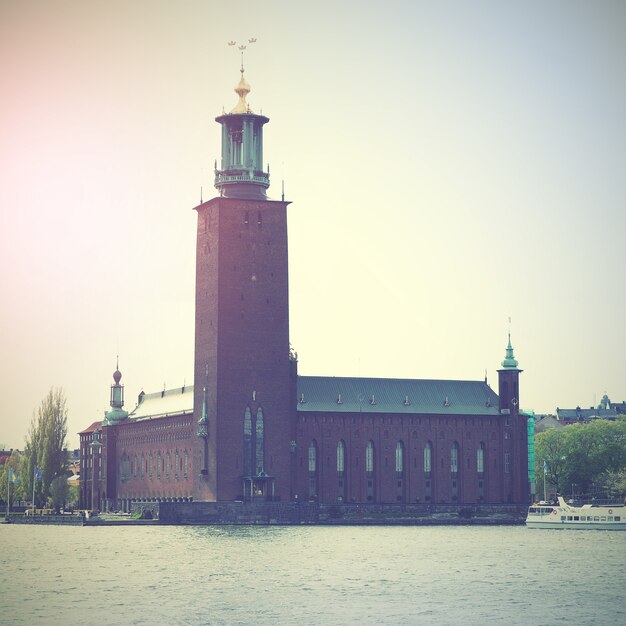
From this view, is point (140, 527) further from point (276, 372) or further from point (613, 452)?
point (613, 452)

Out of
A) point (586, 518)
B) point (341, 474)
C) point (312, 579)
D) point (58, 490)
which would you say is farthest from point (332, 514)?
point (312, 579)

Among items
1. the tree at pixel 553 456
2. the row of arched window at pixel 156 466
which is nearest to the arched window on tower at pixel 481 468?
the tree at pixel 553 456

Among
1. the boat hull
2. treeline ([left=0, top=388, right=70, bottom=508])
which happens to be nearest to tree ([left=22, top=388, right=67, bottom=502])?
treeline ([left=0, top=388, right=70, bottom=508])

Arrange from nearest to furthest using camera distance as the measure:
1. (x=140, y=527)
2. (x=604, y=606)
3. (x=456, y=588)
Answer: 1. (x=604, y=606)
2. (x=456, y=588)
3. (x=140, y=527)

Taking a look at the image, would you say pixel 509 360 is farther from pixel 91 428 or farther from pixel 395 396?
pixel 91 428

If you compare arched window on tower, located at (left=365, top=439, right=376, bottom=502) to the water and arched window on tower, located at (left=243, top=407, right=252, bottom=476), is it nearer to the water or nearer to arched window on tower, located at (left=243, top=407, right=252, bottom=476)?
arched window on tower, located at (left=243, top=407, right=252, bottom=476)

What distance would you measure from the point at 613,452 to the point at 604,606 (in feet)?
283

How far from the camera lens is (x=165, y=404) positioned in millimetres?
138250

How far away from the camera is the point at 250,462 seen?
11719cm

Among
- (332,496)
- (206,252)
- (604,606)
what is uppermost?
(206,252)

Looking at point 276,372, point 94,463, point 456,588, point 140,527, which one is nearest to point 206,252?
point 276,372

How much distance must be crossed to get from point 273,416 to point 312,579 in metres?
55.9

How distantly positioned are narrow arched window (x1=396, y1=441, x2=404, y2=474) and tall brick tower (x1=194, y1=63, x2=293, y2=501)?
34.9 feet

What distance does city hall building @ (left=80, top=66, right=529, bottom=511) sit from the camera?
118m
